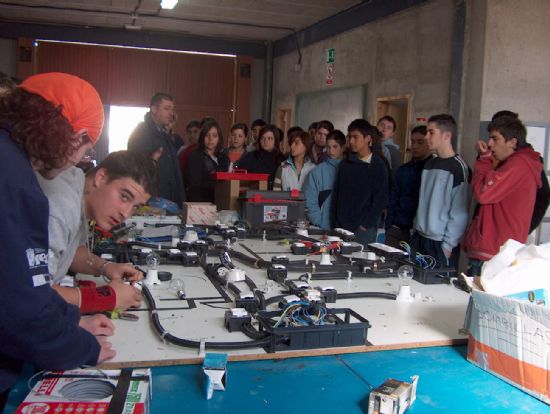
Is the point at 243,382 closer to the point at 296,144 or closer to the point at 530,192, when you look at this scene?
the point at 530,192

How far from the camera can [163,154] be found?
14.8 feet

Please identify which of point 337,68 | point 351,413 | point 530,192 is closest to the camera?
point 351,413

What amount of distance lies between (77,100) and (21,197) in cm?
30

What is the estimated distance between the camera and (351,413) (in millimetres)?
1273

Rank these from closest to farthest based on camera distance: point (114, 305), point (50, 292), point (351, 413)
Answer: point (50, 292) → point (351, 413) → point (114, 305)

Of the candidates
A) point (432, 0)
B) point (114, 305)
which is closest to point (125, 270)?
point (114, 305)

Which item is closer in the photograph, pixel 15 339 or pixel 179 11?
pixel 15 339

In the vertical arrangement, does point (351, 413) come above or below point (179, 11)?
below

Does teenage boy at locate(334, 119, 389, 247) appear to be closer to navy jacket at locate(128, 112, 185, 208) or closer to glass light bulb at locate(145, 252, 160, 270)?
navy jacket at locate(128, 112, 185, 208)

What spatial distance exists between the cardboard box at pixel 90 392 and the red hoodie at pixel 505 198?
2.47 m

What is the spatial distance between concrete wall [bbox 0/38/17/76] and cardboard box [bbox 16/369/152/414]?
909 centimetres

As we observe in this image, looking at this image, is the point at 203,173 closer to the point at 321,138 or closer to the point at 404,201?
the point at 321,138

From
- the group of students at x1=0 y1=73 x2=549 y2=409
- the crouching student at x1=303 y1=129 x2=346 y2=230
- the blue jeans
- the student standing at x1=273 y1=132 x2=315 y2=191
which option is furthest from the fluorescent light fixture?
the blue jeans

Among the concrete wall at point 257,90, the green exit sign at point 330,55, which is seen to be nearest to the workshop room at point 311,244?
the green exit sign at point 330,55
